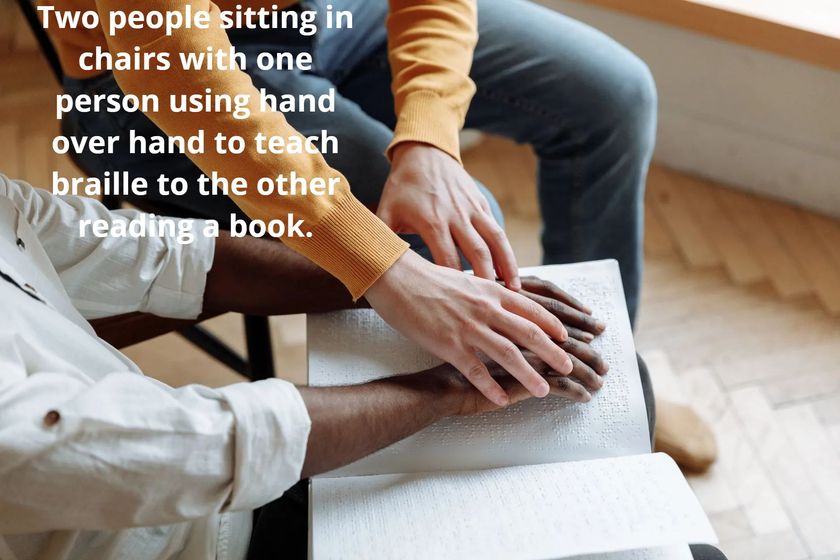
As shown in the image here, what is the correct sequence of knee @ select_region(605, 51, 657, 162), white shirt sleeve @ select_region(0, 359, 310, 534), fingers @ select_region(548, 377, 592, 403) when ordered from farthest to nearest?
knee @ select_region(605, 51, 657, 162) → fingers @ select_region(548, 377, 592, 403) → white shirt sleeve @ select_region(0, 359, 310, 534)

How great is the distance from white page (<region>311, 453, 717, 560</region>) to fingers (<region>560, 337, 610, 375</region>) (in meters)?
0.09

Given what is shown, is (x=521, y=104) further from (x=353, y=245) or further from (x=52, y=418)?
(x=52, y=418)

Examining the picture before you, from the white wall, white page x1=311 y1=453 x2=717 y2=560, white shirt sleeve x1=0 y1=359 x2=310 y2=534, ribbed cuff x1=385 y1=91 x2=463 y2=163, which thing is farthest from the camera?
the white wall

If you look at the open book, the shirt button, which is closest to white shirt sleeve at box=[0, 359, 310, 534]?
the shirt button

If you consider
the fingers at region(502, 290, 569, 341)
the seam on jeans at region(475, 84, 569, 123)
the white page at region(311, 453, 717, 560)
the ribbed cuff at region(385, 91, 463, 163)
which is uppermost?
the ribbed cuff at region(385, 91, 463, 163)

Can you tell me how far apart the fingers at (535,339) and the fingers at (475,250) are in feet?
0.25

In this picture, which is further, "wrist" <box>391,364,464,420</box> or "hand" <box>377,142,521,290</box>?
"hand" <box>377,142,521,290</box>

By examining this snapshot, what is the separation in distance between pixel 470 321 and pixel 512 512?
0.58 ft


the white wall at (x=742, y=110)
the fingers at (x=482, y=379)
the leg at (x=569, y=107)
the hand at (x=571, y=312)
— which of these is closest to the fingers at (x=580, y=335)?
the hand at (x=571, y=312)

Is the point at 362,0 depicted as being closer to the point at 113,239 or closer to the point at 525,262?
the point at 113,239

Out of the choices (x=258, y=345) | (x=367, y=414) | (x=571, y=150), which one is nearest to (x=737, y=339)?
(x=571, y=150)

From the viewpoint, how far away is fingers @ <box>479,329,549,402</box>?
78cm

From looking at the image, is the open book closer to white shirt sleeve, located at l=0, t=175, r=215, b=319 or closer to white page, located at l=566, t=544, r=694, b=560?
white page, located at l=566, t=544, r=694, b=560

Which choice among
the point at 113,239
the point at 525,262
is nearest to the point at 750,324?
the point at 525,262
